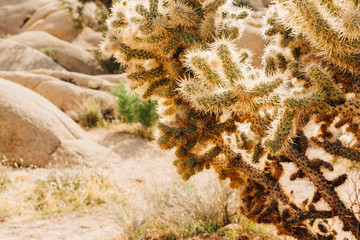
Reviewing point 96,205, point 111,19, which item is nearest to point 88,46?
point 96,205

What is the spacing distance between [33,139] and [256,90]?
17.9 feet

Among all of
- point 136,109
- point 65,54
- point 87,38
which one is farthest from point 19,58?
point 87,38

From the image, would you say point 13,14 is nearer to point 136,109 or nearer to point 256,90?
point 136,109

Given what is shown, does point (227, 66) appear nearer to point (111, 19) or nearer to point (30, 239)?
point (111, 19)

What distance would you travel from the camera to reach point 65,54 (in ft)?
56.9

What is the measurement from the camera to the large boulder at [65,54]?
17.2 metres

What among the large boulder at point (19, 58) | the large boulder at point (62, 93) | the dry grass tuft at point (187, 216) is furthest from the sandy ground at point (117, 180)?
the large boulder at point (19, 58)

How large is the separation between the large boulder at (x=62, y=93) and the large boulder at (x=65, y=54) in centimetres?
656

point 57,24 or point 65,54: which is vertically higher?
point 57,24

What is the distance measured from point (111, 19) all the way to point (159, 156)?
209 inches

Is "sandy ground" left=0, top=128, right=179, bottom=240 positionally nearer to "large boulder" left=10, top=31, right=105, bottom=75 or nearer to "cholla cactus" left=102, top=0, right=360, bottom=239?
"cholla cactus" left=102, top=0, right=360, bottom=239

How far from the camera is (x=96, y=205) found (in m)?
4.79

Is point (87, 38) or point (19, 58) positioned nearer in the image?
point (19, 58)

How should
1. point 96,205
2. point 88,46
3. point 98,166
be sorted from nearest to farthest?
point 96,205 < point 98,166 < point 88,46
